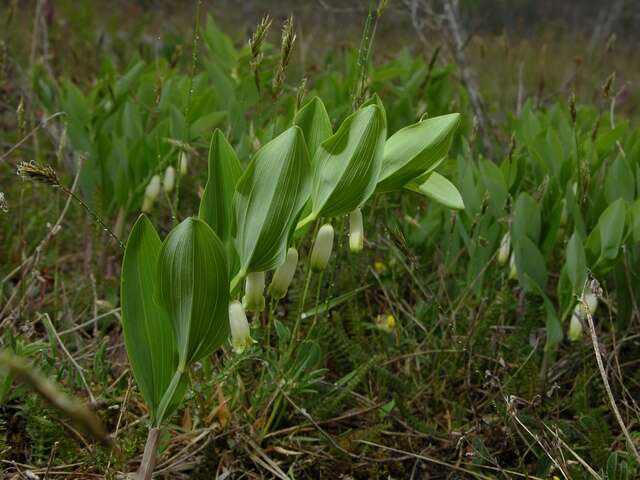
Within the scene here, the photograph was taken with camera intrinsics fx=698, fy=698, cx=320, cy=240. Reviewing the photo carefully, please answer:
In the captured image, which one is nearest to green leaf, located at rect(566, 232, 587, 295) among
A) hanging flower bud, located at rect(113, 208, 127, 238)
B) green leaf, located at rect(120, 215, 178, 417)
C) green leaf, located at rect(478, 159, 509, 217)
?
green leaf, located at rect(478, 159, 509, 217)

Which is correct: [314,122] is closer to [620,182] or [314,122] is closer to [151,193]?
[151,193]

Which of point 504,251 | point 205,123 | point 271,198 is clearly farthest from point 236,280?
point 205,123

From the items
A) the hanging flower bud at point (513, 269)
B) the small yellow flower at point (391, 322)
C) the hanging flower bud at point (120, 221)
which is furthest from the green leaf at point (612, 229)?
the hanging flower bud at point (120, 221)

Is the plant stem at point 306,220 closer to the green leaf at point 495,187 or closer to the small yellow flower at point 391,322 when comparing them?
the small yellow flower at point 391,322

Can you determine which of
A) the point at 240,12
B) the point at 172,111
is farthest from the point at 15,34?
the point at 240,12

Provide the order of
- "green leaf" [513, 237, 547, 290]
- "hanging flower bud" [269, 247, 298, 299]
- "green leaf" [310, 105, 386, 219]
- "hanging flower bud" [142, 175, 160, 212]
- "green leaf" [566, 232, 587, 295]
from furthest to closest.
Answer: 1. "hanging flower bud" [142, 175, 160, 212]
2. "green leaf" [513, 237, 547, 290]
3. "green leaf" [566, 232, 587, 295]
4. "hanging flower bud" [269, 247, 298, 299]
5. "green leaf" [310, 105, 386, 219]

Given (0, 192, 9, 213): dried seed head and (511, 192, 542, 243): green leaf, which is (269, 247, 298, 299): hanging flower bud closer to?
(0, 192, 9, 213): dried seed head
